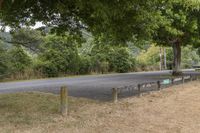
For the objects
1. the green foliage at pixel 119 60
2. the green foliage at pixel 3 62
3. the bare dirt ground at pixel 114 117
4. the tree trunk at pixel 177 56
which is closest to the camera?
the bare dirt ground at pixel 114 117

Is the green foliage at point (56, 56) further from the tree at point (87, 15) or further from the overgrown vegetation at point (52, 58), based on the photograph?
the tree at point (87, 15)

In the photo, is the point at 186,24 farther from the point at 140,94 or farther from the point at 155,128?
the point at 155,128

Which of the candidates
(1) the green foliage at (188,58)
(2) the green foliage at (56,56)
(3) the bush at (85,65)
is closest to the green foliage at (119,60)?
(3) the bush at (85,65)

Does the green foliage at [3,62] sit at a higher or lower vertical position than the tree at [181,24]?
lower

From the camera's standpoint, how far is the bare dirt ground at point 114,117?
8797 millimetres

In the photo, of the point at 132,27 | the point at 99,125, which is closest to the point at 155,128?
the point at 99,125

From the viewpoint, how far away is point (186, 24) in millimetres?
23109

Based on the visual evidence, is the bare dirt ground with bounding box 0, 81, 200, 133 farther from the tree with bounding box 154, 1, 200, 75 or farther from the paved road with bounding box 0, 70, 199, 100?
the tree with bounding box 154, 1, 200, 75

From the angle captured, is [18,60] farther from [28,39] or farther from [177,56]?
[177,56]

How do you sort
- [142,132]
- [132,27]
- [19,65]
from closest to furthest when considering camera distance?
[142,132] < [132,27] < [19,65]

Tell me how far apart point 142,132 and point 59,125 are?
200cm

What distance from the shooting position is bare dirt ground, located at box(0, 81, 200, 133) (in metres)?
8.80

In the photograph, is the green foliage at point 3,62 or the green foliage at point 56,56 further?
the green foliage at point 56,56

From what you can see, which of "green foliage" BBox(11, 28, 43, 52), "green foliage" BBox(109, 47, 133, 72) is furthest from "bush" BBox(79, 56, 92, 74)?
"green foliage" BBox(11, 28, 43, 52)
